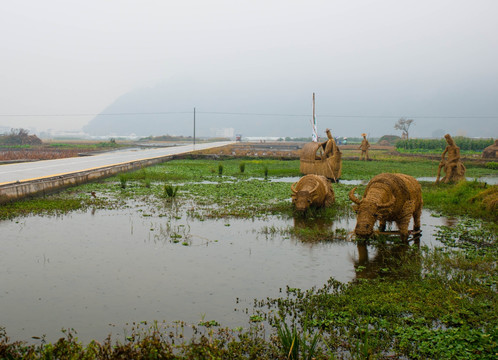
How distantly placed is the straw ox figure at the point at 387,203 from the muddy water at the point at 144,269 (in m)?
0.72

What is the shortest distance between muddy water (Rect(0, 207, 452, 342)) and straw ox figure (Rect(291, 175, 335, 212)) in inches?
47.3

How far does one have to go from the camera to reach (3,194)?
14703 mm

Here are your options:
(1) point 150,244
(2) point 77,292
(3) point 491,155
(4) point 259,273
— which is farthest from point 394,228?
(3) point 491,155

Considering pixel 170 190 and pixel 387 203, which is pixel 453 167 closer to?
pixel 387 203

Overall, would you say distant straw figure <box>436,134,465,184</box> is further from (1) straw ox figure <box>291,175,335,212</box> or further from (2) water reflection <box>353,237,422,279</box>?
(2) water reflection <box>353,237,422,279</box>

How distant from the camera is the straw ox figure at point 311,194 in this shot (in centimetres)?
1338

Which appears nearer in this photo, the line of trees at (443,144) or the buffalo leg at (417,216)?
the buffalo leg at (417,216)

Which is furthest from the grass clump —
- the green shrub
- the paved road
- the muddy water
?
the green shrub

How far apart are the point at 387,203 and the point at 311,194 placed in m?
3.70

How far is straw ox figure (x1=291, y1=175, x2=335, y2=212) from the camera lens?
43.9ft

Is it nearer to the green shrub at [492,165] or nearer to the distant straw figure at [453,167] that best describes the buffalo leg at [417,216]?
the distant straw figure at [453,167]

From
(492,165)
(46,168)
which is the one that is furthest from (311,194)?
(492,165)

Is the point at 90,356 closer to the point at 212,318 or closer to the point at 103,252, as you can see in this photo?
the point at 212,318

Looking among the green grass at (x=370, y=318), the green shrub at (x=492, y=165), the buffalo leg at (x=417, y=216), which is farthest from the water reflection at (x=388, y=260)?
the green shrub at (x=492, y=165)
